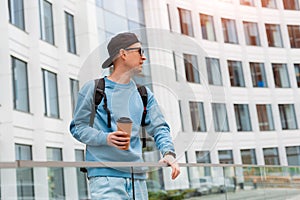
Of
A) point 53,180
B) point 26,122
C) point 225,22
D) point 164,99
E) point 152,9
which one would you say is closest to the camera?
point 164,99

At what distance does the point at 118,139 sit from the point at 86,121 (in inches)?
3.1

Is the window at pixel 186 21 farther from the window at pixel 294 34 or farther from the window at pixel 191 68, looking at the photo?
the window at pixel 191 68

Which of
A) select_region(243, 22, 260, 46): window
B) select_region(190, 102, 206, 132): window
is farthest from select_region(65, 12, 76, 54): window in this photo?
select_region(190, 102, 206, 132): window

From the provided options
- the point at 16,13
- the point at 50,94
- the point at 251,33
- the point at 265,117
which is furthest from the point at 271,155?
the point at 16,13

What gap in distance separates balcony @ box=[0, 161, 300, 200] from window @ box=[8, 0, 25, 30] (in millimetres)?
3045

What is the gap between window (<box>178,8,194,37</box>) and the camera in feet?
30.2

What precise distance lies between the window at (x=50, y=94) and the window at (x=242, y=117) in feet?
13.5

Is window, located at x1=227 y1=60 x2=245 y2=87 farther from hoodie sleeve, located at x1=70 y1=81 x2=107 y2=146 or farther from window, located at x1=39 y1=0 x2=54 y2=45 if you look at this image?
hoodie sleeve, located at x1=70 y1=81 x2=107 y2=146

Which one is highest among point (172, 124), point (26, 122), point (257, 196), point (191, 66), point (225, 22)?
point (225, 22)

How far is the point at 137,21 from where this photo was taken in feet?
26.8

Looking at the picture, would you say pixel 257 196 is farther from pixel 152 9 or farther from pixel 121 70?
pixel 152 9

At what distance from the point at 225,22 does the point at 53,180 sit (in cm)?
809

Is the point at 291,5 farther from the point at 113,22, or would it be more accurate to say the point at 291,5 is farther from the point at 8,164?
the point at 8,164

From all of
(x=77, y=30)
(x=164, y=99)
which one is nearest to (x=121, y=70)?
(x=164, y=99)
